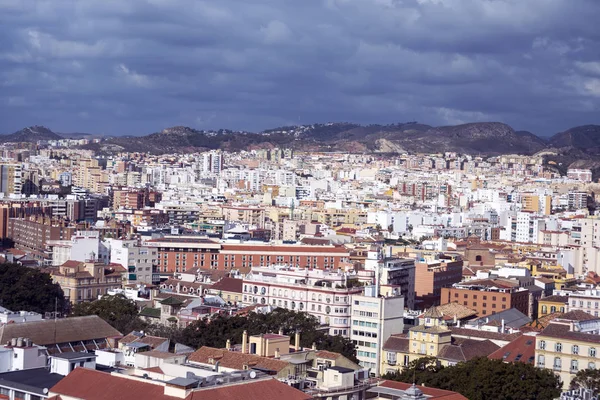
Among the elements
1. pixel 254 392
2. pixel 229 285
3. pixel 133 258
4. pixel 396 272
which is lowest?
pixel 254 392

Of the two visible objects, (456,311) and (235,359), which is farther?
(456,311)

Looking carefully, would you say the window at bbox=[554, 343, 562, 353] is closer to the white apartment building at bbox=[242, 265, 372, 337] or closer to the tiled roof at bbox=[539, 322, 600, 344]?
the tiled roof at bbox=[539, 322, 600, 344]

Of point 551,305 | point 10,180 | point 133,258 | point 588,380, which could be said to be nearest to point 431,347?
point 588,380

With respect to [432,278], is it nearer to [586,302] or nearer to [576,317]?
[586,302]

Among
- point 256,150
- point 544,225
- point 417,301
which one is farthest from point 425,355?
point 256,150

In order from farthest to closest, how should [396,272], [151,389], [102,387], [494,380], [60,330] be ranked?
[396,272] → [60,330] → [494,380] → [102,387] → [151,389]

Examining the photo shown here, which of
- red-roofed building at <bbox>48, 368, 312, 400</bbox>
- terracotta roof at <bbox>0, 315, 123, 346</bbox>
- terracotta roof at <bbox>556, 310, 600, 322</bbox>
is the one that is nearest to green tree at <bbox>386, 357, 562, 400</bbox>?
terracotta roof at <bbox>556, 310, 600, 322</bbox>
